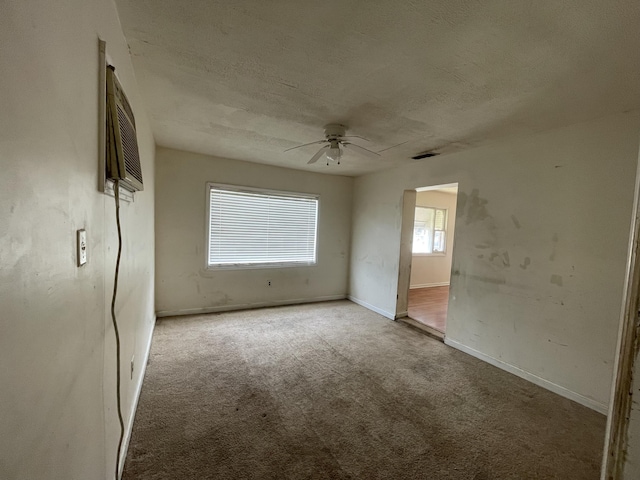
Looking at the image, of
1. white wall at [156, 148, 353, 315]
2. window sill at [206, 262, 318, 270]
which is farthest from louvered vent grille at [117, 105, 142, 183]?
window sill at [206, 262, 318, 270]

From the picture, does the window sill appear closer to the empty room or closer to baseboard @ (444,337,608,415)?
the empty room

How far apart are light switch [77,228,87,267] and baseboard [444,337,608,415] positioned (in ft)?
11.6

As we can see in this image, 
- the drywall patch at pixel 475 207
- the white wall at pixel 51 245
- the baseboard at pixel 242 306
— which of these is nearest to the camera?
the white wall at pixel 51 245

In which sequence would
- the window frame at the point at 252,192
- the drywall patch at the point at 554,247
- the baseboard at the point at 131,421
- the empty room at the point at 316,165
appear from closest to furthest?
the empty room at the point at 316,165 → the baseboard at the point at 131,421 → the drywall patch at the point at 554,247 → the window frame at the point at 252,192

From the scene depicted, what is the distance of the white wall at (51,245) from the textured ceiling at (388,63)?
532mm

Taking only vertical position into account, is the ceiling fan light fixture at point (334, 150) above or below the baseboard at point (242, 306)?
above

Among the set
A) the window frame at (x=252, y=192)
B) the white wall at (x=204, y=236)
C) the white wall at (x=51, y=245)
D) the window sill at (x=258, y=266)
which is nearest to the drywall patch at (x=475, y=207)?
the white wall at (x=204, y=236)

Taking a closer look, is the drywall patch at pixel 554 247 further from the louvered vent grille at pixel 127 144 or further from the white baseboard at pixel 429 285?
the white baseboard at pixel 429 285

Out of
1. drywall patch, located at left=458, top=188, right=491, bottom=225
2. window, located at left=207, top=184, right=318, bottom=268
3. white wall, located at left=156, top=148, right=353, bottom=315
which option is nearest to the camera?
drywall patch, located at left=458, top=188, right=491, bottom=225

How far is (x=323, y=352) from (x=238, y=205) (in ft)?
8.36

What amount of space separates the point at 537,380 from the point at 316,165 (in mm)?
3695

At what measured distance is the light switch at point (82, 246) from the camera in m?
0.90

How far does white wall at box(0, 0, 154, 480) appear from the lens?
0.54 m

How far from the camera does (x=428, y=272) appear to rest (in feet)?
22.1
